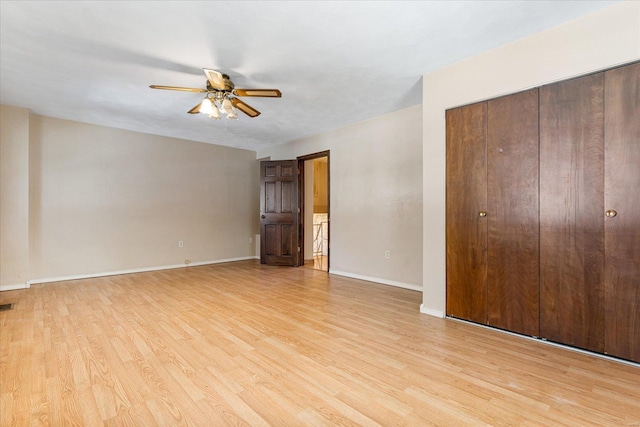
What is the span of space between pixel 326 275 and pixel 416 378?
3153 mm

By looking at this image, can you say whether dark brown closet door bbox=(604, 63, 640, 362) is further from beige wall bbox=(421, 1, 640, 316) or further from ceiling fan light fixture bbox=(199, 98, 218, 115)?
ceiling fan light fixture bbox=(199, 98, 218, 115)

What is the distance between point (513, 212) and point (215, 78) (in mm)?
2980

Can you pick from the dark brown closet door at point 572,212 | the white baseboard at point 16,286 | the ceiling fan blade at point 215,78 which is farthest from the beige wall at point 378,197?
the white baseboard at point 16,286

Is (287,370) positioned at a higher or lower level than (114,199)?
lower

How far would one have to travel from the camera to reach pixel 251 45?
2.48m

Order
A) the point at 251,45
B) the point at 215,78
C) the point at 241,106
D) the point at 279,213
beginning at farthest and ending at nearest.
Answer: the point at 279,213 → the point at 241,106 → the point at 215,78 → the point at 251,45

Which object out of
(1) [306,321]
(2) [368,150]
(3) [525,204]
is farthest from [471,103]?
(1) [306,321]

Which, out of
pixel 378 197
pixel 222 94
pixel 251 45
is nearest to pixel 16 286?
pixel 222 94

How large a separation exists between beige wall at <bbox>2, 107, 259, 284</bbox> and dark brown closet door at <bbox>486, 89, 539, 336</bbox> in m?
5.23

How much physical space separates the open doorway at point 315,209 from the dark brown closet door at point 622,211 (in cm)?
365

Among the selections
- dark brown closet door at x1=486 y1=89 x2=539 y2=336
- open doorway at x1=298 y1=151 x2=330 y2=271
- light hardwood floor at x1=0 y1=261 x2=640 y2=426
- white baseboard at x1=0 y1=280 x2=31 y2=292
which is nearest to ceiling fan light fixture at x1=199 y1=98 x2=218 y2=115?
light hardwood floor at x1=0 y1=261 x2=640 y2=426

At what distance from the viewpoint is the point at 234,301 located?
3.47 m

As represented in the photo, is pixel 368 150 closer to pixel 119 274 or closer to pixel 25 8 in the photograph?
pixel 25 8

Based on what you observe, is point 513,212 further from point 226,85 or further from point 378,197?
point 226,85
